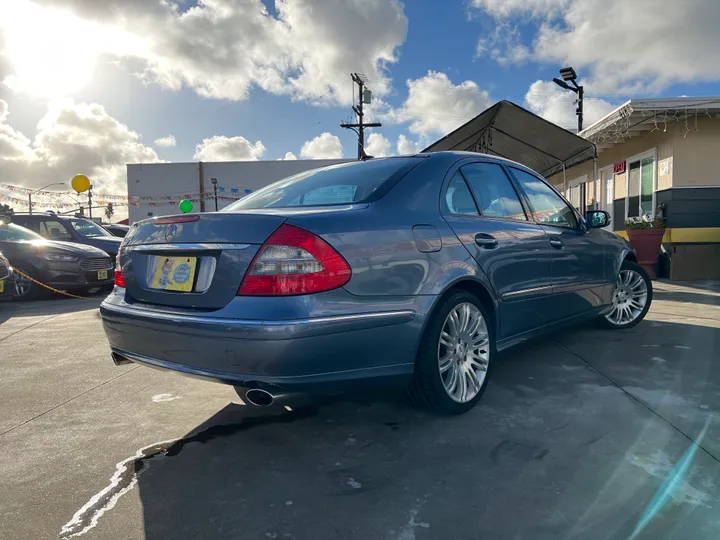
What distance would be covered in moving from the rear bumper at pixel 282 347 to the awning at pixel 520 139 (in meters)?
6.91

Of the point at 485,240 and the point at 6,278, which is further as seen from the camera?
the point at 6,278

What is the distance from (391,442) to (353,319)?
0.74 m

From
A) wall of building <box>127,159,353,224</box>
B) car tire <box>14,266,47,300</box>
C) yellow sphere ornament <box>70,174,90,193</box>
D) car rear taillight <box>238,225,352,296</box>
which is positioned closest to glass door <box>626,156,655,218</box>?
car rear taillight <box>238,225,352,296</box>

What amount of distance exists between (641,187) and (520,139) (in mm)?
2916

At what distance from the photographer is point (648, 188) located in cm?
1051

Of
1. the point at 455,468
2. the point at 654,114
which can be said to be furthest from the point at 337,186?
the point at 654,114

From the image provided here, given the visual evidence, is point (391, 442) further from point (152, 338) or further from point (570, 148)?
point (570, 148)

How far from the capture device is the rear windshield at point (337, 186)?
276 centimetres

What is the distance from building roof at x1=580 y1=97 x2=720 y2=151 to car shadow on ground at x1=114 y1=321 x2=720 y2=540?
6.79m

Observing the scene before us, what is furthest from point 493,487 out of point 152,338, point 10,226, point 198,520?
point 10,226

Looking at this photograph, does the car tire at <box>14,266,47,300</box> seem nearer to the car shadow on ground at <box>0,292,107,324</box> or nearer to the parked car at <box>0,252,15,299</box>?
the car shadow on ground at <box>0,292,107,324</box>

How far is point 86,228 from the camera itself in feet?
36.3

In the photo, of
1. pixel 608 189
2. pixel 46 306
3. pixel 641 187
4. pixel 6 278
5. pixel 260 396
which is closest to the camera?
pixel 260 396

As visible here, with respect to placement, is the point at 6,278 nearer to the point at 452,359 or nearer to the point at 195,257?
the point at 195,257
